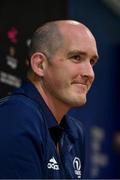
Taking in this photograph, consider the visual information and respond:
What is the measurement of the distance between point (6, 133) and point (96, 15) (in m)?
2.41

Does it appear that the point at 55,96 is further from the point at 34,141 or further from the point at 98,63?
the point at 98,63

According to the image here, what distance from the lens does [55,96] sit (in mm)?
1493

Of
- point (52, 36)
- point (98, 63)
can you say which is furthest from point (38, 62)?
point (98, 63)

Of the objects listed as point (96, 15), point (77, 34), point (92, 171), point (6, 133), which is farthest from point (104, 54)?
point (6, 133)

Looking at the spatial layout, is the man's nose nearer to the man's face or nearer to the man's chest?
the man's face

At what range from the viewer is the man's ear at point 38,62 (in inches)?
59.6

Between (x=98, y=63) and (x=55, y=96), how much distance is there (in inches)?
82.4

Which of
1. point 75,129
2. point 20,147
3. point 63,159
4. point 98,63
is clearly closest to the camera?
point 20,147

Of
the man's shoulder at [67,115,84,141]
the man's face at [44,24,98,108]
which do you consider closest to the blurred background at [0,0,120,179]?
the man's shoulder at [67,115,84,141]

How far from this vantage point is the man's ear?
1.51 m

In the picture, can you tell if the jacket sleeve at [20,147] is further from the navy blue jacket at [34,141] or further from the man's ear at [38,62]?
the man's ear at [38,62]

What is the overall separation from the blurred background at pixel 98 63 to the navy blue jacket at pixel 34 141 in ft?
2.94

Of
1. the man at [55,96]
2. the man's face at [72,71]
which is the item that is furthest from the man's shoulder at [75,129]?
the man's face at [72,71]

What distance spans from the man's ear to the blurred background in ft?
2.73
